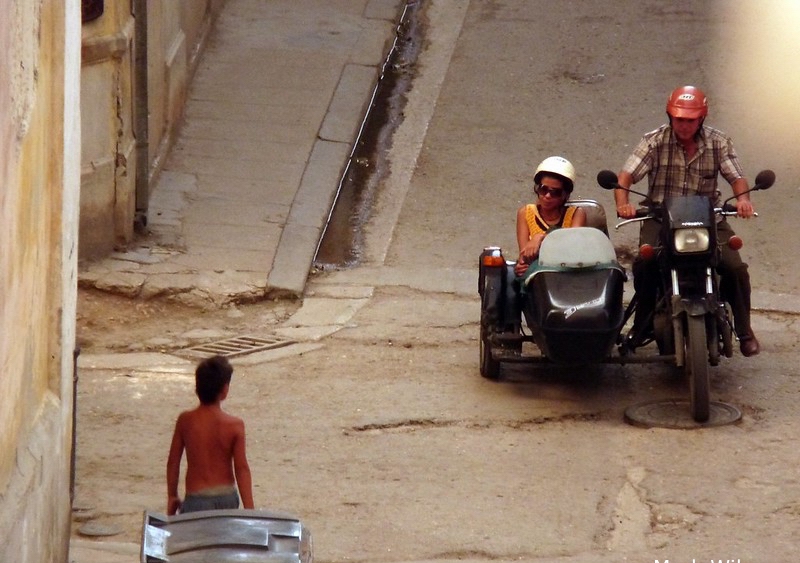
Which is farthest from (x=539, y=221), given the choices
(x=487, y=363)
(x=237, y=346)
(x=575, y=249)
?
(x=237, y=346)

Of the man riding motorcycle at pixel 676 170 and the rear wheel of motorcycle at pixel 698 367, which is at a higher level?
the man riding motorcycle at pixel 676 170

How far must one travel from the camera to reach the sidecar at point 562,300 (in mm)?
7715

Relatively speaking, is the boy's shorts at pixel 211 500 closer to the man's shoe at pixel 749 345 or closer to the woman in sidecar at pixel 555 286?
the woman in sidecar at pixel 555 286

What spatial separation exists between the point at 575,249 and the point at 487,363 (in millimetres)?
941

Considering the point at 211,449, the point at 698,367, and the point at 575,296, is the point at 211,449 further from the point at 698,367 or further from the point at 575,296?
the point at 698,367

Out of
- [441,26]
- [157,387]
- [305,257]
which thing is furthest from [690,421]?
[441,26]

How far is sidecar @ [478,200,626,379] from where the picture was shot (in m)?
7.71

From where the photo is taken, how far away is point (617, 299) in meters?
7.84

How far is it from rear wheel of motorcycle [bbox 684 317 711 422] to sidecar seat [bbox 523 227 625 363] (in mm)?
388

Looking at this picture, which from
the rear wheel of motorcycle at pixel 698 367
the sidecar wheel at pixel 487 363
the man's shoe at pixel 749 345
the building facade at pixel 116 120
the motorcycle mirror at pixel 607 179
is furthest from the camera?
the building facade at pixel 116 120

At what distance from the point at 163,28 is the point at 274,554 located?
8021 millimetres

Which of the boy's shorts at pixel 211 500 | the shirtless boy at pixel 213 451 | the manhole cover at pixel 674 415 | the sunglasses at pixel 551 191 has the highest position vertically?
the sunglasses at pixel 551 191

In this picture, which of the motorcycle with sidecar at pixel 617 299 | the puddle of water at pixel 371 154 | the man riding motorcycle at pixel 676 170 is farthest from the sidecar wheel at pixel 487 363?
the puddle of water at pixel 371 154

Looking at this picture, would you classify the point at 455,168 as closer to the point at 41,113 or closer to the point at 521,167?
the point at 521,167
